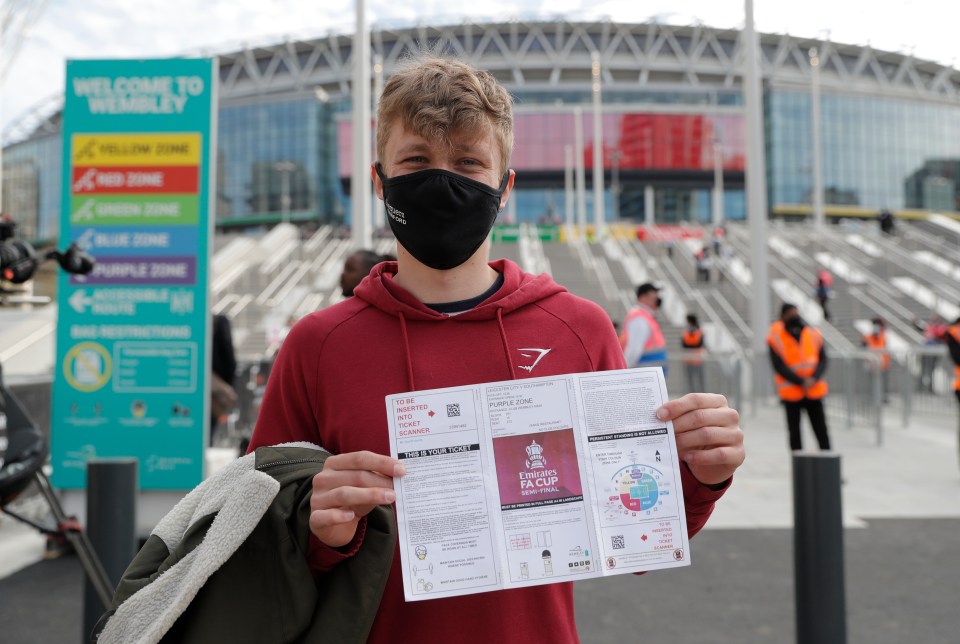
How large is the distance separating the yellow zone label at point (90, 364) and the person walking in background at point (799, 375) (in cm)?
621

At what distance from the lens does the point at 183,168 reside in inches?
227

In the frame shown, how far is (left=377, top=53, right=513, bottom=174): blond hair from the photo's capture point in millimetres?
1381

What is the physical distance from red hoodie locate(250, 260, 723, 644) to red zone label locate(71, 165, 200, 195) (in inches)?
190

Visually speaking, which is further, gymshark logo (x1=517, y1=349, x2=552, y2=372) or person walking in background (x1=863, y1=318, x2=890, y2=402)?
person walking in background (x1=863, y1=318, x2=890, y2=402)

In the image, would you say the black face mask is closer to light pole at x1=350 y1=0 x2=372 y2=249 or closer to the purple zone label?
the purple zone label

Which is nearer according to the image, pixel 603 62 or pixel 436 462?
pixel 436 462

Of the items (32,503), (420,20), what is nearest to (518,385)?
(32,503)

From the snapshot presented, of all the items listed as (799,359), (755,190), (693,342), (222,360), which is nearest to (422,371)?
(222,360)

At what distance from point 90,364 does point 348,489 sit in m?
5.29

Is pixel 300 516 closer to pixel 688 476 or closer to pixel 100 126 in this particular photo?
pixel 688 476

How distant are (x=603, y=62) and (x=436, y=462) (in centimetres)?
7518

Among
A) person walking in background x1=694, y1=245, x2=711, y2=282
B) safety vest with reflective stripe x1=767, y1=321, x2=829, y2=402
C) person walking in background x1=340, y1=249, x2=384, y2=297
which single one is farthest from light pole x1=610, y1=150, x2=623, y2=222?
person walking in background x1=340, y1=249, x2=384, y2=297

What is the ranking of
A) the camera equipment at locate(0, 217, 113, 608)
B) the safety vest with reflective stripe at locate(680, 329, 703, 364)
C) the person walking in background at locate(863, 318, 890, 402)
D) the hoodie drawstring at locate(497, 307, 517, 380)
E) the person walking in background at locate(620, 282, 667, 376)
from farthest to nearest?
the safety vest with reflective stripe at locate(680, 329, 703, 364) → the person walking in background at locate(863, 318, 890, 402) → the person walking in background at locate(620, 282, 667, 376) → the camera equipment at locate(0, 217, 113, 608) → the hoodie drawstring at locate(497, 307, 517, 380)

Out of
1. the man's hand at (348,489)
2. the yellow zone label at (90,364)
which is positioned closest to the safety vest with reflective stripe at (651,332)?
the yellow zone label at (90,364)
